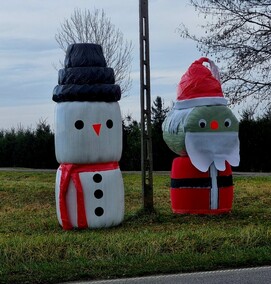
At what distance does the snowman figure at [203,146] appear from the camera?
10711 mm

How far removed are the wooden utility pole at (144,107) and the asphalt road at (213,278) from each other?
4362 mm

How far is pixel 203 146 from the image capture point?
10734 millimetres

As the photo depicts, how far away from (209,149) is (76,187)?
264cm

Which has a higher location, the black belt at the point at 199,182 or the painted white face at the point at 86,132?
the painted white face at the point at 86,132

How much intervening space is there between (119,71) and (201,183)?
51.6 feet

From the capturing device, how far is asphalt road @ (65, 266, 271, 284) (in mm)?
6344

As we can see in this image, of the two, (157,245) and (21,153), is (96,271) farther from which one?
(21,153)

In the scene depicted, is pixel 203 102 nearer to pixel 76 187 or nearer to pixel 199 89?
pixel 199 89

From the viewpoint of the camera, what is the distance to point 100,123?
9.62 m

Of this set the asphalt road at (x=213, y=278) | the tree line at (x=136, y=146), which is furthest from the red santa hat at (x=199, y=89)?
the tree line at (x=136, y=146)

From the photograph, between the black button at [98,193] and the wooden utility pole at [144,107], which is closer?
the black button at [98,193]

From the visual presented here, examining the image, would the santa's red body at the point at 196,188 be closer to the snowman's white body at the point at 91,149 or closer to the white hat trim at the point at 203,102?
the white hat trim at the point at 203,102

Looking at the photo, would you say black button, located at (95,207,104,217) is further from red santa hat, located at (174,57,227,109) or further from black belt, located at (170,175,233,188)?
red santa hat, located at (174,57,227,109)

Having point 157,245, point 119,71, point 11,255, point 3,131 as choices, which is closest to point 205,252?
point 157,245
